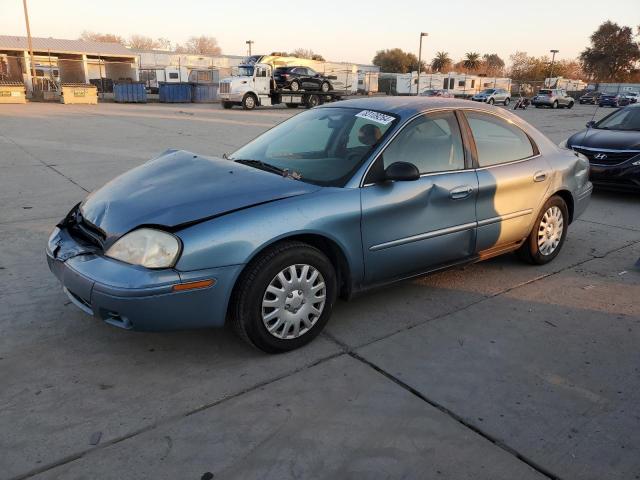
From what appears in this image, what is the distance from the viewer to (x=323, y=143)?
3.96m

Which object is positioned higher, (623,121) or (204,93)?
(204,93)

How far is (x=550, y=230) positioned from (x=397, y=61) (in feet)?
319

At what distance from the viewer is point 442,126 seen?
3.92 meters

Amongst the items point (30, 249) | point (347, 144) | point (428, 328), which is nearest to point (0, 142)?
point (30, 249)

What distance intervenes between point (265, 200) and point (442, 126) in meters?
1.64

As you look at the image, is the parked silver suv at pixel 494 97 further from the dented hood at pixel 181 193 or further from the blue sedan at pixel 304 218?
the dented hood at pixel 181 193

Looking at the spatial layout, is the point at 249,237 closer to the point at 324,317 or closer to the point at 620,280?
the point at 324,317

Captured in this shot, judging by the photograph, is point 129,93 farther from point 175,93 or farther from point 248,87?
point 248,87

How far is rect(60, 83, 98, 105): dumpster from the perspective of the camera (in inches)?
1144

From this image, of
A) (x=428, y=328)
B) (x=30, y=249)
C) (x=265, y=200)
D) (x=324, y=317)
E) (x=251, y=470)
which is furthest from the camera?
(x=30, y=249)

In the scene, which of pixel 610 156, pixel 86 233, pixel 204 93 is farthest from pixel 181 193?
pixel 204 93

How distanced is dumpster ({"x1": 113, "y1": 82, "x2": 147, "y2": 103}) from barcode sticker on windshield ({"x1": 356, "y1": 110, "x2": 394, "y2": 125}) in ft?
107

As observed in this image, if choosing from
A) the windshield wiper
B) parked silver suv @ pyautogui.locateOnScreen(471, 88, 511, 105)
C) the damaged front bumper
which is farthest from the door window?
parked silver suv @ pyautogui.locateOnScreen(471, 88, 511, 105)

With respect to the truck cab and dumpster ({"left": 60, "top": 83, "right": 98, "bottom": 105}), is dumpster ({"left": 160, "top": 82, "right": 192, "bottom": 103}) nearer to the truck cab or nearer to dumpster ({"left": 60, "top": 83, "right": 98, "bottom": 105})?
dumpster ({"left": 60, "top": 83, "right": 98, "bottom": 105})
